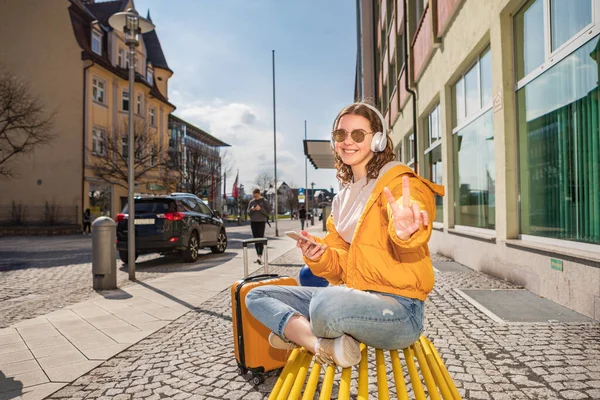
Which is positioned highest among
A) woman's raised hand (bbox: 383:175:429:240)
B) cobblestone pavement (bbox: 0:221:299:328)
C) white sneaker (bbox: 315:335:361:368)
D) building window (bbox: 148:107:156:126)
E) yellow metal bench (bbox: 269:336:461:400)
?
building window (bbox: 148:107:156:126)

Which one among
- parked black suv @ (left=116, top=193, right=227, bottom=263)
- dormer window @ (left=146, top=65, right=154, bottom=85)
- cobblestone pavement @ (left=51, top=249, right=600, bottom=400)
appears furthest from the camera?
dormer window @ (left=146, top=65, right=154, bottom=85)

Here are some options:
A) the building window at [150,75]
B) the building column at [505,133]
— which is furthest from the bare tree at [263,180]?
the building column at [505,133]

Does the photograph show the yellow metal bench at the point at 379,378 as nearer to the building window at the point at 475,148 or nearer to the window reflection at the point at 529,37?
the window reflection at the point at 529,37

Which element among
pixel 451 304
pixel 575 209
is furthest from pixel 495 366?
pixel 575 209

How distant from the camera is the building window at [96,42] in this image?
2952 centimetres

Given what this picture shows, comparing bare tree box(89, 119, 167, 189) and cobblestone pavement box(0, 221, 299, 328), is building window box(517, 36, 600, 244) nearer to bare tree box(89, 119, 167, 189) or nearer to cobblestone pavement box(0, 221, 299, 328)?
cobblestone pavement box(0, 221, 299, 328)

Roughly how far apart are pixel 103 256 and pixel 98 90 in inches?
1004

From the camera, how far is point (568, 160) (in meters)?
5.26

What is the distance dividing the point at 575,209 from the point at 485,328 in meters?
1.99

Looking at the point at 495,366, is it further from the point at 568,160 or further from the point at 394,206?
the point at 568,160

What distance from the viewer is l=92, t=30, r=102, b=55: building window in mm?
29516

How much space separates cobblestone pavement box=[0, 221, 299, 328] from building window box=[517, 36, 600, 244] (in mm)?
6584

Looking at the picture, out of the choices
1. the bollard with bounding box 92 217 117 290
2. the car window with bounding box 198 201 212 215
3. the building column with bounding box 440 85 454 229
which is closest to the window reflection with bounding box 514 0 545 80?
the building column with bounding box 440 85 454 229

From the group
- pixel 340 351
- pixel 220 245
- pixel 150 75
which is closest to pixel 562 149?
pixel 340 351
